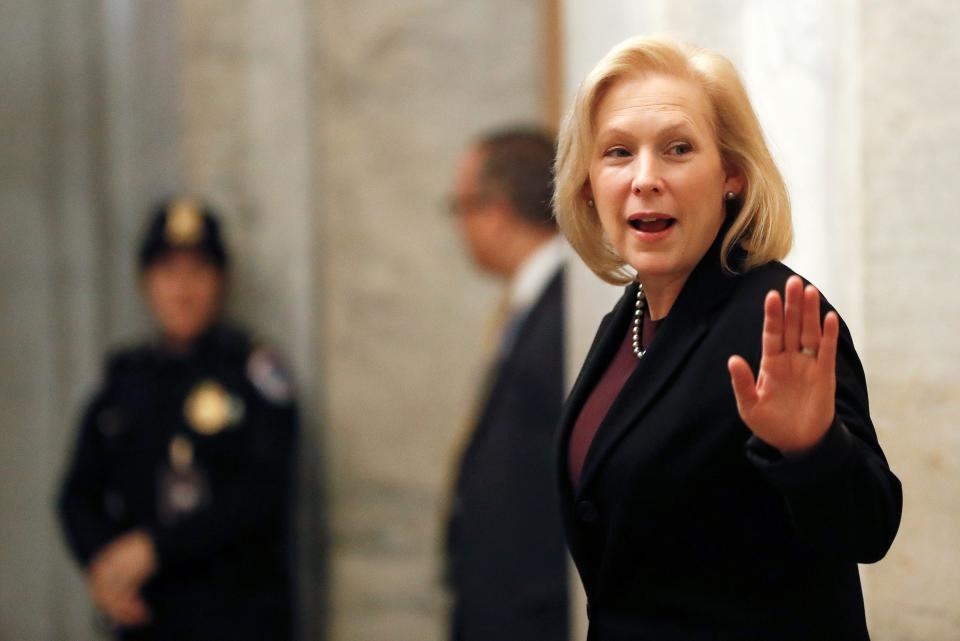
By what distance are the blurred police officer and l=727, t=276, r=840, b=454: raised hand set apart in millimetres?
2537

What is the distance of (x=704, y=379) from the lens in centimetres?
97

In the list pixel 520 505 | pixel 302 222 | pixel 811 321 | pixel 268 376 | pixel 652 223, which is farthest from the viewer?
pixel 302 222

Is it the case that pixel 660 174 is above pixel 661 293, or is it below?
above

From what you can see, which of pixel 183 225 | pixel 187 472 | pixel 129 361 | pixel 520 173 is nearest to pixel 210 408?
pixel 187 472

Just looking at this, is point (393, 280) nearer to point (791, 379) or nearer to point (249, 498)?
point (249, 498)

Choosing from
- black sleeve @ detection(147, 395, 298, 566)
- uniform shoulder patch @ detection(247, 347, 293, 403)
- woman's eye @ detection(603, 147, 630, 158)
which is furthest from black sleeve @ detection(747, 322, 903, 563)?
uniform shoulder patch @ detection(247, 347, 293, 403)

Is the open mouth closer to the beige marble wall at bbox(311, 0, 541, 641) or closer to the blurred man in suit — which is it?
the blurred man in suit

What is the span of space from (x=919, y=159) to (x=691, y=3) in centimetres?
35

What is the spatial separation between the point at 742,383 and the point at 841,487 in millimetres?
104

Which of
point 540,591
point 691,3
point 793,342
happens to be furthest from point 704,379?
point 540,591

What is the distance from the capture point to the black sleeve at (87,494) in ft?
10.9

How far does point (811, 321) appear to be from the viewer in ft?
2.86

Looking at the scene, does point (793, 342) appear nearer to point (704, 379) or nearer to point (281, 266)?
point (704, 379)

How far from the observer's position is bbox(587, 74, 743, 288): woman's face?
3.16ft
